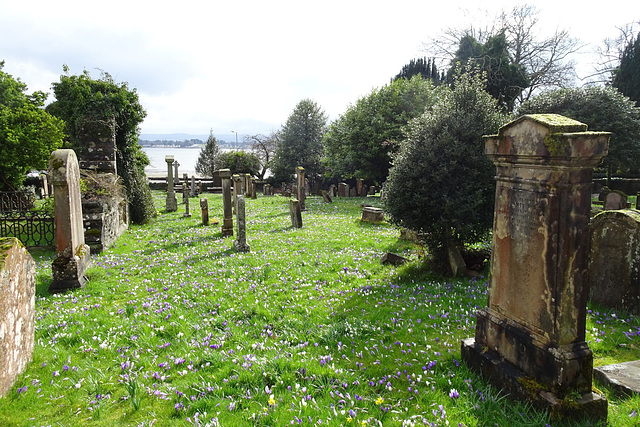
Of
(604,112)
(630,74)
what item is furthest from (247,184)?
(630,74)

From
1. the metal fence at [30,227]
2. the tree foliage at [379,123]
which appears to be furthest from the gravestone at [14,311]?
the tree foliage at [379,123]

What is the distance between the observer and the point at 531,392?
12.1ft

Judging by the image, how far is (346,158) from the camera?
28031 millimetres

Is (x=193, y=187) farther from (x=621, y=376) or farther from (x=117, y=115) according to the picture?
(x=621, y=376)

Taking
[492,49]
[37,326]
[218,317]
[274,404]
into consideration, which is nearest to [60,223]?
[37,326]

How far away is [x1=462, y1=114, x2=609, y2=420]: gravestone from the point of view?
3535 mm

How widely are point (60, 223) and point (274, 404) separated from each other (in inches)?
266

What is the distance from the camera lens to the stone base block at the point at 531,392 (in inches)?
137

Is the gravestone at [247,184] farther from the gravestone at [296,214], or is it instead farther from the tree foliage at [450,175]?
the tree foliage at [450,175]

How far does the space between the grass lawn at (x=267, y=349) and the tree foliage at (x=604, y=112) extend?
2006cm

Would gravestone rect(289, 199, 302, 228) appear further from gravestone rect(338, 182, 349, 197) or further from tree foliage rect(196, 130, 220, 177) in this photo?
tree foliage rect(196, 130, 220, 177)

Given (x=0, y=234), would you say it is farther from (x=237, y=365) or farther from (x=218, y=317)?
(x=237, y=365)

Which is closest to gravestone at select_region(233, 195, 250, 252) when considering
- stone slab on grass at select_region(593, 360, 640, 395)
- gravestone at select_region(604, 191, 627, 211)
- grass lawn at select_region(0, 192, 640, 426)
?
grass lawn at select_region(0, 192, 640, 426)

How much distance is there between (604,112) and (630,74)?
1686cm
